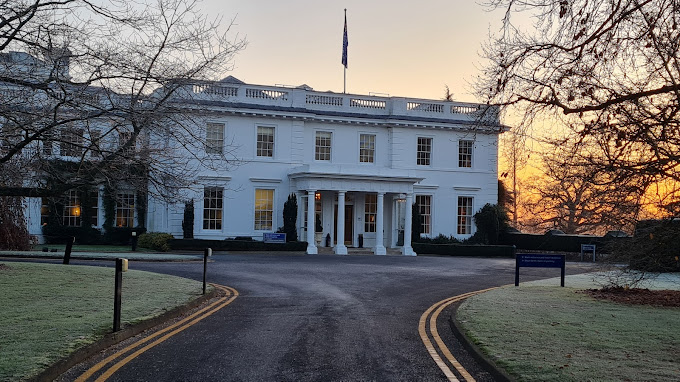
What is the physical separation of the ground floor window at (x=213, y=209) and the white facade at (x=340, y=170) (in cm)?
6

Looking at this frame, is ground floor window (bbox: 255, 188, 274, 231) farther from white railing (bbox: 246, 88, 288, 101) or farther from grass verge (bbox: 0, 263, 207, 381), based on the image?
grass verge (bbox: 0, 263, 207, 381)

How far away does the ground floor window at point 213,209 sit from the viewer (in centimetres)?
3797

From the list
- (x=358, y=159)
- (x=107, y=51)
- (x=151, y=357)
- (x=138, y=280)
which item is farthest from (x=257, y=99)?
(x=151, y=357)

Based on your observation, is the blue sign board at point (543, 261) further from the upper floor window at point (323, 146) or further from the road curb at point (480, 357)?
the upper floor window at point (323, 146)

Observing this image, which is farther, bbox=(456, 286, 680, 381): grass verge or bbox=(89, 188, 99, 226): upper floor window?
bbox=(89, 188, 99, 226): upper floor window

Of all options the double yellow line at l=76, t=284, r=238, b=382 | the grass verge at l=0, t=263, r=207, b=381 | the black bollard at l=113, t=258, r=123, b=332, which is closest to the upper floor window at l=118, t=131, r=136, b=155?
the grass verge at l=0, t=263, r=207, b=381

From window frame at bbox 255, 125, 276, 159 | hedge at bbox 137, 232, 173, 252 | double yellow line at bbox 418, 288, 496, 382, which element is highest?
window frame at bbox 255, 125, 276, 159

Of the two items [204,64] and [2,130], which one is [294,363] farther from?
[204,64]

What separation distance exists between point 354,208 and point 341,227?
4.07m

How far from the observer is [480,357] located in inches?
Result: 332

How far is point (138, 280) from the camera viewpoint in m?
16.6

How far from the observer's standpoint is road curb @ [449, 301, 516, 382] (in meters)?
7.42

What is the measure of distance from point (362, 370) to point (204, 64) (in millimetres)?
9896

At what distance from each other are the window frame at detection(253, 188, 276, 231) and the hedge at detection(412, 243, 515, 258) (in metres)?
8.70
